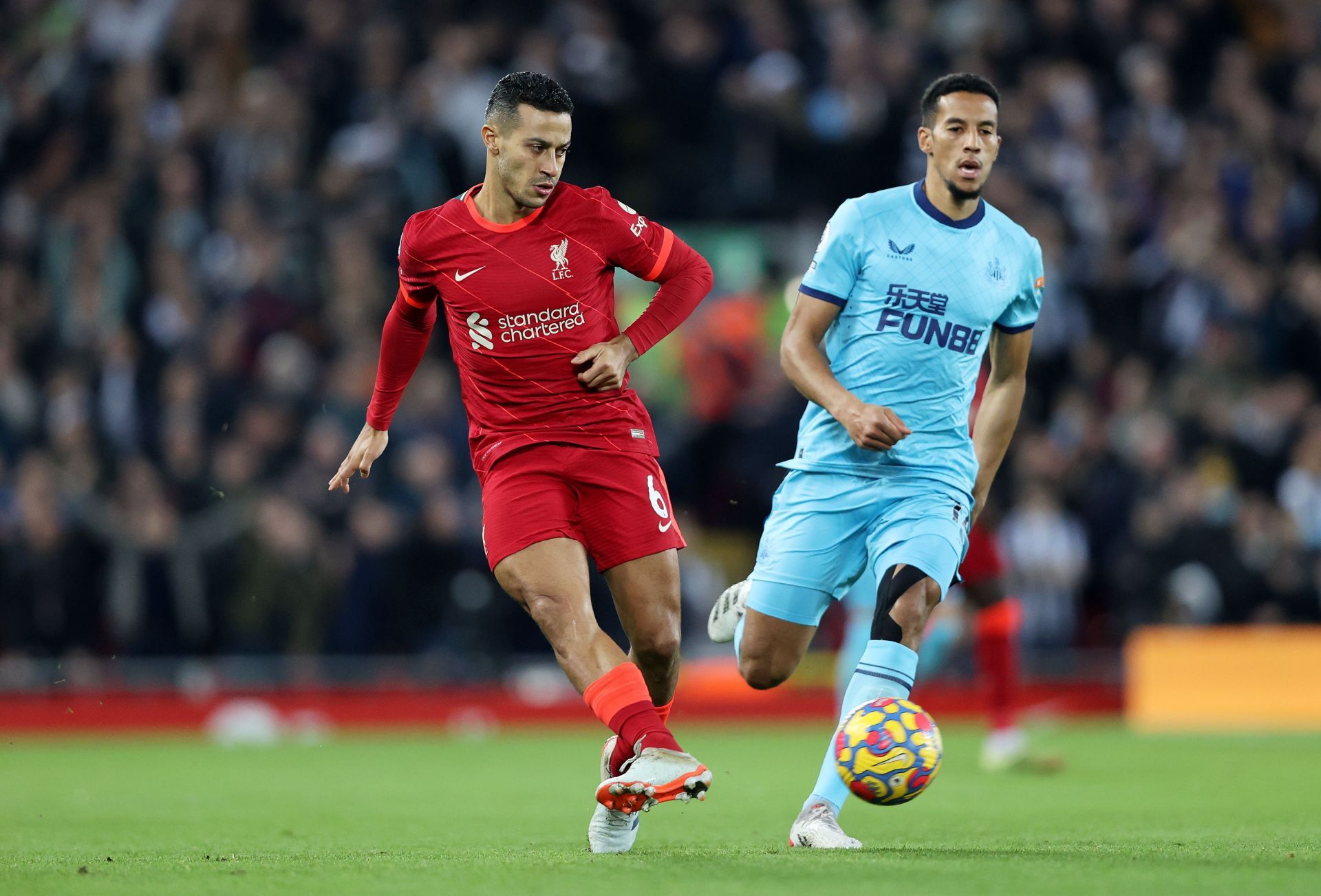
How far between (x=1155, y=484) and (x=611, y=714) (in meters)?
10.2

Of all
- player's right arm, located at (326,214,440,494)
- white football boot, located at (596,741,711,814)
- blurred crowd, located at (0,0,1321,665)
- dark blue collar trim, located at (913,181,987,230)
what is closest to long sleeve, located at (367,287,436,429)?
player's right arm, located at (326,214,440,494)

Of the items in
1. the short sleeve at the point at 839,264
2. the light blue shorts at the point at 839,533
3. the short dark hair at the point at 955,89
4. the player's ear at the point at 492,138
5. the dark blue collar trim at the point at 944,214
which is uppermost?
the short dark hair at the point at 955,89

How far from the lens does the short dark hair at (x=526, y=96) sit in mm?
6414

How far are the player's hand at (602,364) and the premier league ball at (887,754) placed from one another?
58.9 inches

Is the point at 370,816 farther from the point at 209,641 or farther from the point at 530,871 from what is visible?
the point at 209,641

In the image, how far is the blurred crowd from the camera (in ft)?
48.3

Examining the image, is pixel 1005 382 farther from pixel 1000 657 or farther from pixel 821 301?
pixel 1000 657

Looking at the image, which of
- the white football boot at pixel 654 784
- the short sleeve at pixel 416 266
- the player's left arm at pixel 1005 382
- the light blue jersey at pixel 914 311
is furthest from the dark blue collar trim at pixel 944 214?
the white football boot at pixel 654 784

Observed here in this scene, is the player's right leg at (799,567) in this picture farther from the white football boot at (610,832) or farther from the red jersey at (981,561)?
the red jersey at (981,561)

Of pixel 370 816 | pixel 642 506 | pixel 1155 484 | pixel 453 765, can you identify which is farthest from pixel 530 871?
pixel 1155 484

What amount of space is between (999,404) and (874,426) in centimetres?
91

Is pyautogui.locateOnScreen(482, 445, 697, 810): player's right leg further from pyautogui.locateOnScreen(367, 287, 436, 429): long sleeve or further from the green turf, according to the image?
pyautogui.locateOnScreen(367, 287, 436, 429): long sleeve

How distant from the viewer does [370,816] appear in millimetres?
8172

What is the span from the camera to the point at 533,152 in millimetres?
6406
